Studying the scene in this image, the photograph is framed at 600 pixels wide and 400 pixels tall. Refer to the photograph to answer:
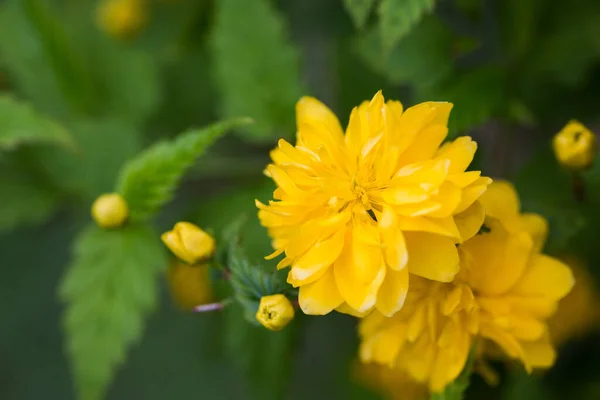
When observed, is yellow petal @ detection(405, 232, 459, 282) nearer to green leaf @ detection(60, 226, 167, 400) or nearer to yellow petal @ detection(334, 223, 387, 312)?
yellow petal @ detection(334, 223, 387, 312)

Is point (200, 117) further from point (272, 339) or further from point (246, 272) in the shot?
point (246, 272)

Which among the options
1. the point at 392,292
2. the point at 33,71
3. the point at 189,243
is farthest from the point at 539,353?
the point at 33,71

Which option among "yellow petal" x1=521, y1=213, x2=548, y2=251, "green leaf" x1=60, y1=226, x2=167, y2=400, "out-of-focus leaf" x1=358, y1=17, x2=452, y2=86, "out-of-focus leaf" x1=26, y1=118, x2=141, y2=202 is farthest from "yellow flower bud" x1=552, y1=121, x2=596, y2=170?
"out-of-focus leaf" x1=26, y1=118, x2=141, y2=202

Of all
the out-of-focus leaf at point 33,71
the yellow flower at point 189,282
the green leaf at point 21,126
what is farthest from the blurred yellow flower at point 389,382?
the out-of-focus leaf at point 33,71

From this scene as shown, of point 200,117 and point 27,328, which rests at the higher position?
point 200,117

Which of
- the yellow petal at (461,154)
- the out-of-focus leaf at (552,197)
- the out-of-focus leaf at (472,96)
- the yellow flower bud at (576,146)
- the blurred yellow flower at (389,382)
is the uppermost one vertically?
the out-of-focus leaf at (472,96)

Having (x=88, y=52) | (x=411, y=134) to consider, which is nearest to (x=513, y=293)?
(x=411, y=134)

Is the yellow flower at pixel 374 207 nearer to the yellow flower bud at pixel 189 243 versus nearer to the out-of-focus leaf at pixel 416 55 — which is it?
the yellow flower bud at pixel 189 243
